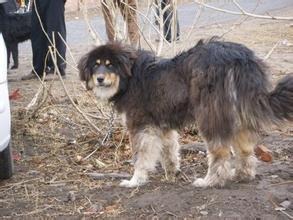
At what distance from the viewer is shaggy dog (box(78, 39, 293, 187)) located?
4531 millimetres

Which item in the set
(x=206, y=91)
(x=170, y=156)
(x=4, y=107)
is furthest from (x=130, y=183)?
(x=4, y=107)

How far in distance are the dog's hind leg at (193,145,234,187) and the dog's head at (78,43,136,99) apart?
952 millimetres

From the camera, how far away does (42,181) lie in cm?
528

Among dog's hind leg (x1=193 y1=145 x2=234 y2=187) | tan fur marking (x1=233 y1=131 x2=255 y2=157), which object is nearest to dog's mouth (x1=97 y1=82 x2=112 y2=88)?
dog's hind leg (x1=193 y1=145 x2=234 y2=187)

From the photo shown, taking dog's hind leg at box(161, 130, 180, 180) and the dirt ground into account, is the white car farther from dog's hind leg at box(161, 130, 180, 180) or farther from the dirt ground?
dog's hind leg at box(161, 130, 180, 180)

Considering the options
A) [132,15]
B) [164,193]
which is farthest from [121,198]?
[132,15]

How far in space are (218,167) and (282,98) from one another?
761 millimetres

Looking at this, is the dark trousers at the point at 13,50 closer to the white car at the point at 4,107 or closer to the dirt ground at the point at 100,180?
the dirt ground at the point at 100,180

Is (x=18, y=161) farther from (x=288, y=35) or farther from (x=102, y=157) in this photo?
(x=288, y=35)

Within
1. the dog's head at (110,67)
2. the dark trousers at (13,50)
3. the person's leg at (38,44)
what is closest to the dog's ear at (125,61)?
the dog's head at (110,67)

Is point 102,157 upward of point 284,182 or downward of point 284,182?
downward

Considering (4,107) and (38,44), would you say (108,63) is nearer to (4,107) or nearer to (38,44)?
(4,107)

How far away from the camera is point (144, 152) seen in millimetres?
5133

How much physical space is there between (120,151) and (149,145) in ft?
3.11
